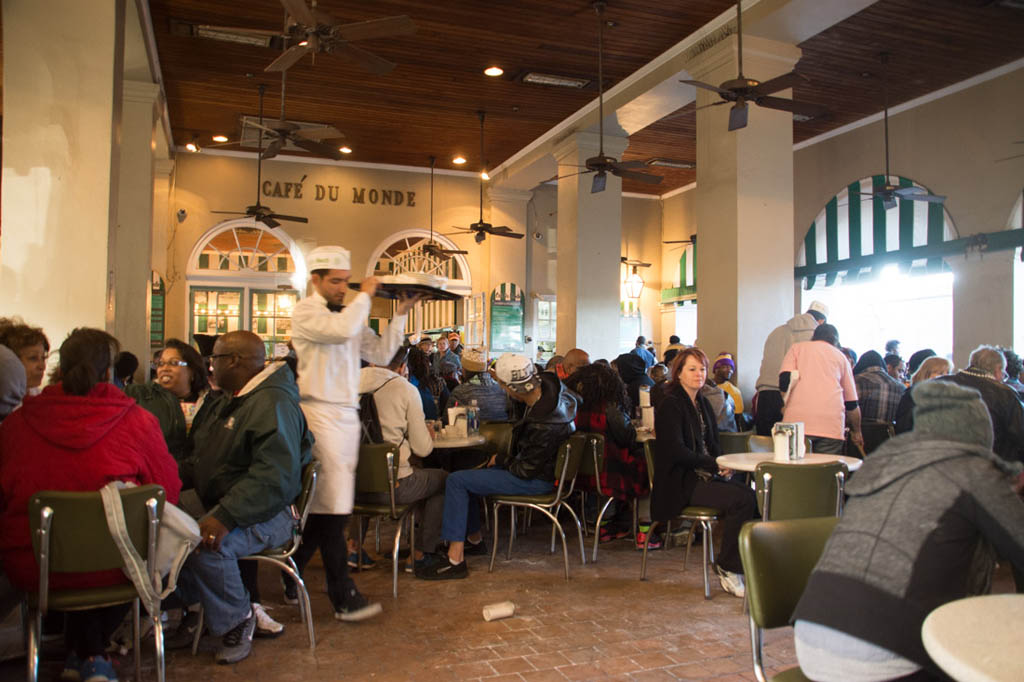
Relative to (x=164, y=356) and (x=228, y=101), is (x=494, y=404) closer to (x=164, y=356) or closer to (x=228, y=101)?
(x=164, y=356)

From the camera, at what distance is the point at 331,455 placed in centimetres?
352

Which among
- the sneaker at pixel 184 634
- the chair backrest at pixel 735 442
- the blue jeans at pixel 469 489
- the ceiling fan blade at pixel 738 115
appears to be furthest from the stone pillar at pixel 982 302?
the sneaker at pixel 184 634

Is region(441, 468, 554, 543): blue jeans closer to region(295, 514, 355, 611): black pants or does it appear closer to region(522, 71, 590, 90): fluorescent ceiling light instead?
region(295, 514, 355, 611): black pants

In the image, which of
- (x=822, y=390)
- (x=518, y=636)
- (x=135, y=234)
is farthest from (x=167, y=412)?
(x=135, y=234)

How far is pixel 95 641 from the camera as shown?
8.79 feet

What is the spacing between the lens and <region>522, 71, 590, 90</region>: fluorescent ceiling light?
29.6 feet

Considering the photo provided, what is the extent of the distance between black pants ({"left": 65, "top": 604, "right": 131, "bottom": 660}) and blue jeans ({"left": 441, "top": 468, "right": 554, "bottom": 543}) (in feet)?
6.25

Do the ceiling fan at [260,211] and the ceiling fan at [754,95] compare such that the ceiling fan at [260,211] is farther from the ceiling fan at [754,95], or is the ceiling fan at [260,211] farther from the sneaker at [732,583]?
the sneaker at [732,583]

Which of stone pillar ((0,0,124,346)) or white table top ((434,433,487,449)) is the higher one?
stone pillar ((0,0,124,346))

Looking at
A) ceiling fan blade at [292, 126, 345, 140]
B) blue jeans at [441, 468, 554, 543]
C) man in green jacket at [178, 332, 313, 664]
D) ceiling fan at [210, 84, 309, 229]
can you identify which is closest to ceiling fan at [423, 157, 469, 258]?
ceiling fan at [210, 84, 309, 229]

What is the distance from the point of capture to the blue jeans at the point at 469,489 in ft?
14.1

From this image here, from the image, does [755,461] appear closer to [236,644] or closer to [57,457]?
[236,644]

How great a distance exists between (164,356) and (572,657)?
2566 mm

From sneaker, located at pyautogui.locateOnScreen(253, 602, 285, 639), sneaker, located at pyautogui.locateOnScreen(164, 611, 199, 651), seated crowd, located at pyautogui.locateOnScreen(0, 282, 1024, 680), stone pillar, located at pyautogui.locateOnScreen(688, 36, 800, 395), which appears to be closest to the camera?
seated crowd, located at pyautogui.locateOnScreen(0, 282, 1024, 680)
